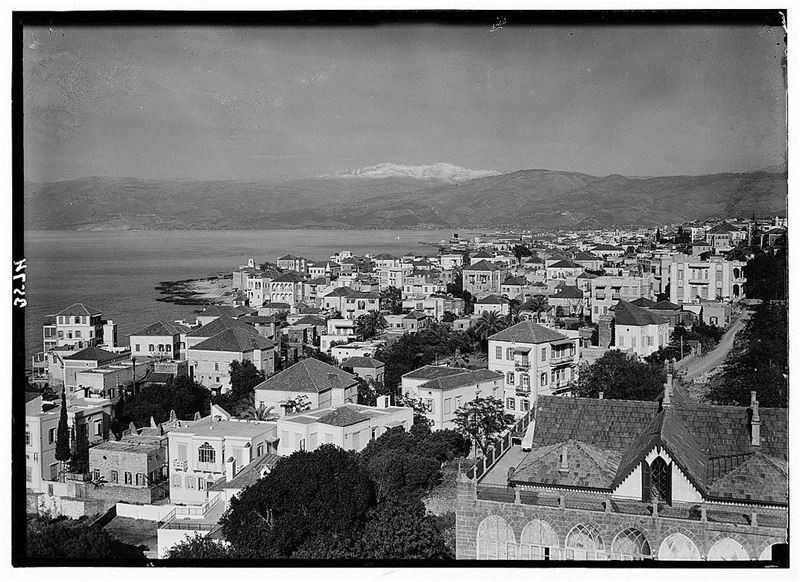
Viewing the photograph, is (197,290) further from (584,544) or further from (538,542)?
(584,544)

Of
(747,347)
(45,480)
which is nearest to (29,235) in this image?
(45,480)

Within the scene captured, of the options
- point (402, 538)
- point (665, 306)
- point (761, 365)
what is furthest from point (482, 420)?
point (665, 306)

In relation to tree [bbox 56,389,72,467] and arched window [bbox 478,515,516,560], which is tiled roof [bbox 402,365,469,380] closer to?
tree [bbox 56,389,72,467]

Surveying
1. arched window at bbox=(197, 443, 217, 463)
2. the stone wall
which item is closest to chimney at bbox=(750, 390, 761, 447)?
the stone wall

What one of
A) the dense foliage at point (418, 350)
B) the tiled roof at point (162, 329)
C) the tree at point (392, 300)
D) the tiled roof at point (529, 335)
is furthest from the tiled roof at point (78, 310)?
the tree at point (392, 300)

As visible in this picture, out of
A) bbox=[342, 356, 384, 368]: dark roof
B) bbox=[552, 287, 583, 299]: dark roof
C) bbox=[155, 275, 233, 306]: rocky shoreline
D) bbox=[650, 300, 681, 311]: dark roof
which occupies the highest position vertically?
bbox=[155, 275, 233, 306]: rocky shoreline

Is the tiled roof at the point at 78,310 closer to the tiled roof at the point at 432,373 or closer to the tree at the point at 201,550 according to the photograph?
the tiled roof at the point at 432,373
